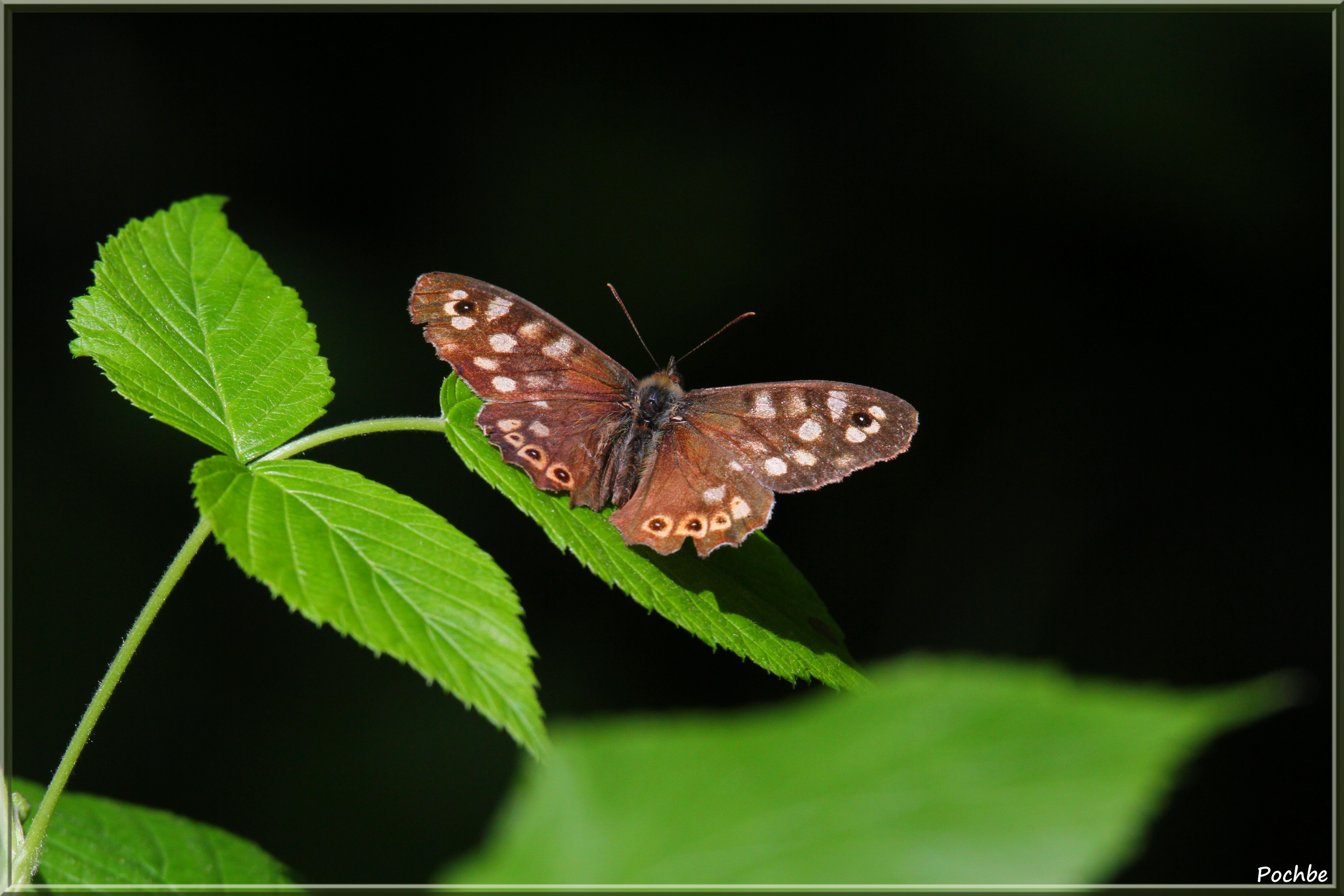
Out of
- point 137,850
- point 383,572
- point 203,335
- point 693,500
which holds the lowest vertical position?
point 137,850

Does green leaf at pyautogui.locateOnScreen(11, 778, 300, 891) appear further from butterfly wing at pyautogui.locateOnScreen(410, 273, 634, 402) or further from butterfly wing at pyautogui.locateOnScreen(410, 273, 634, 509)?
butterfly wing at pyautogui.locateOnScreen(410, 273, 634, 402)

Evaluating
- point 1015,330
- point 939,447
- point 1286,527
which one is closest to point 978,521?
point 939,447

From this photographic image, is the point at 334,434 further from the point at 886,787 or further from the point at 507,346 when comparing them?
the point at 886,787

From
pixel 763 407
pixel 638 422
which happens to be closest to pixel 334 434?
pixel 638 422

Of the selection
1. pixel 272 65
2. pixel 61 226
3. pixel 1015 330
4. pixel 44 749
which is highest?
pixel 272 65

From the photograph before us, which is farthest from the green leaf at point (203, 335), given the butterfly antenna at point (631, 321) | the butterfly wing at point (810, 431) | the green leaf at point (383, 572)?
the butterfly wing at point (810, 431)

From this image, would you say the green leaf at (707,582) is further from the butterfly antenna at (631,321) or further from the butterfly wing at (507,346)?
the butterfly antenna at (631,321)

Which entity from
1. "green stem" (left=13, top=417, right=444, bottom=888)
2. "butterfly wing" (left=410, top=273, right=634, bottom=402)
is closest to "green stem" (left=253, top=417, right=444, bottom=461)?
"green stem" (left=13, top=417, right=444, bottom=888)

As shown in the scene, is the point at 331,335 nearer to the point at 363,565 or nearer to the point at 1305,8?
the point at 363,565
